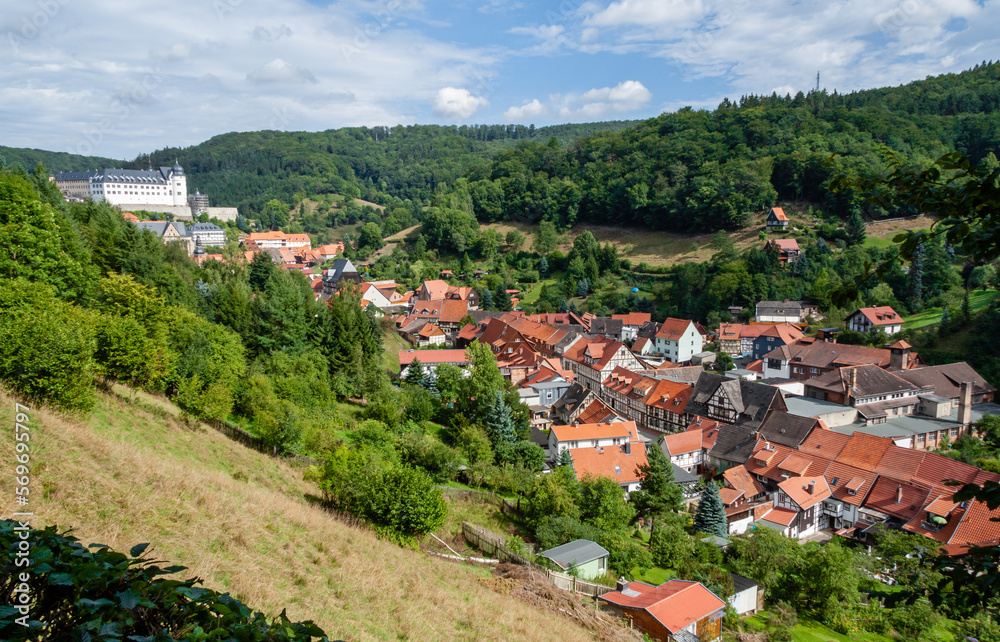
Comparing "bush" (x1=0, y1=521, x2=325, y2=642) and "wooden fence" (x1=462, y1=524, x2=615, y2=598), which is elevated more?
"bush" (x1=0, y1=521, x2=325, y2=642)

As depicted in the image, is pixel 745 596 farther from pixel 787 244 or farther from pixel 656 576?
pixel 787 244

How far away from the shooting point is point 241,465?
1541 cm

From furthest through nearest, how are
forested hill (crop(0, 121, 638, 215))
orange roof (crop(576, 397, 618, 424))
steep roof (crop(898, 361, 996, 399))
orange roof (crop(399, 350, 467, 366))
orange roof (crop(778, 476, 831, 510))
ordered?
forested hill (crop(0, 121, 638, 215)), orange roof (crop(399, 350, 467, 366)), steep roof (crop(898, 361, 996, 399)), orange roof (crop(576, 397, 618, 424)), orange roof (crop(778, 476, 831, 510))

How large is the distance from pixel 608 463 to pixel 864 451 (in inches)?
525

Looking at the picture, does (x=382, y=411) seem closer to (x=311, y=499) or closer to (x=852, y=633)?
(x=311, y=499)

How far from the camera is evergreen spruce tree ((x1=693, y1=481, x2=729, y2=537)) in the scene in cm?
2320

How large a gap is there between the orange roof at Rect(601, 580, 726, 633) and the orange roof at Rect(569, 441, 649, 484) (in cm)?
1014

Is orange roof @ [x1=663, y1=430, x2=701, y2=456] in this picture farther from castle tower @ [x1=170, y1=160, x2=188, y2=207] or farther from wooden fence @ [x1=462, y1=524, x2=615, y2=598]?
castle tower @ [x1=170, y1=160, x2=188, y2=207]

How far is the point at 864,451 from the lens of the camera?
28.3 meters

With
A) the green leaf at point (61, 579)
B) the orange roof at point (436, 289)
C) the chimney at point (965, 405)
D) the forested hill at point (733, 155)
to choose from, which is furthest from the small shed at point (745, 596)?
the forested hill at point (733, 155)

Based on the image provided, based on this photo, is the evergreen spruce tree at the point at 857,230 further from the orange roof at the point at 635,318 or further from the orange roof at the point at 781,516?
the orange roof at the point at 781,516

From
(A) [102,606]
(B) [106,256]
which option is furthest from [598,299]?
(A) [102,606]

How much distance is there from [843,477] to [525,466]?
15645 millimetres

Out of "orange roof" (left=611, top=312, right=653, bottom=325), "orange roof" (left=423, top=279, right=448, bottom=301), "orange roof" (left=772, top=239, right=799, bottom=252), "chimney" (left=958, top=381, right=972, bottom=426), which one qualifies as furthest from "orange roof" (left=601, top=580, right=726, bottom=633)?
"orange roof" (left=772, top=239, right=799, bottom=252)
